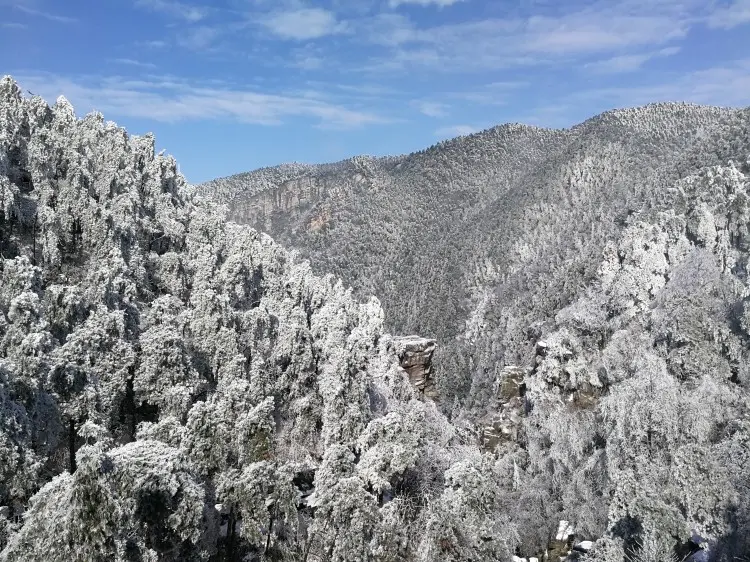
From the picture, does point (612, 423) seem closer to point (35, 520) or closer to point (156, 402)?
point (156, 402)

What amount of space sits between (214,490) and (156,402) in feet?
17.0

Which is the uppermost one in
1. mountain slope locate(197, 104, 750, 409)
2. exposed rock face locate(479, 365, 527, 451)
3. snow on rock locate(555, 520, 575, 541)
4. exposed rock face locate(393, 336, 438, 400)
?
mountain slope locate(197, 104, 750, 409)

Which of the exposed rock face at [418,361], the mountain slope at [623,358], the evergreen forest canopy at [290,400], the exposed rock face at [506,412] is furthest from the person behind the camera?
the exposed rock face at [506,412]

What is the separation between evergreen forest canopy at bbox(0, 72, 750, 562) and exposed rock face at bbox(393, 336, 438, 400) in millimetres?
11729

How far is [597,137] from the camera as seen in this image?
7623 inches

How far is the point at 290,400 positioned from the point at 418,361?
34.2 metres

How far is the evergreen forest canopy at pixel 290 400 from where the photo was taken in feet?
58.9

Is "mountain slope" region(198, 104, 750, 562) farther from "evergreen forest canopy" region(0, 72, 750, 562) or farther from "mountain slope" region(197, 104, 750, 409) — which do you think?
"mountain slope" region(197, 104, 750, 409)

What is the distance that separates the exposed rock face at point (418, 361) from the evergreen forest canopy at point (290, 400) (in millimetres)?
11729

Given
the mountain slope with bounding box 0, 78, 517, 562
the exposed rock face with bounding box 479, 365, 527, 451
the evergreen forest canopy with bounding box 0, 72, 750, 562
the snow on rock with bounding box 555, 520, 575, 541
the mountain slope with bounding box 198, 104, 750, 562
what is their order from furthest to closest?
the exposed rock face with bounding box 479, 365, 527, 451
the snow on rock with bounding box 555, 520, 575, 541
the mountain slope with bounding box 198, 104, 750, 562
the evergreen forest canopy with bounding box 0, 72, 750, 562
the mountain slope with bounding box 0, 78, 517, 562

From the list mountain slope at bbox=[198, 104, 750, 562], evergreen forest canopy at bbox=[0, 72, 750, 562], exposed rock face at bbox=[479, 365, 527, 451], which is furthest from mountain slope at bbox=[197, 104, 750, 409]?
evergreen forest canopy at bbox=[0, 72, 750, 562]

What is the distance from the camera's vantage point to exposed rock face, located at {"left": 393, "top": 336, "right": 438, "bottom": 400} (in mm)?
62438

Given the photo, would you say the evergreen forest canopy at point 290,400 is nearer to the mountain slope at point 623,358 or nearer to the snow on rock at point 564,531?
the mountain slope at point 623,358

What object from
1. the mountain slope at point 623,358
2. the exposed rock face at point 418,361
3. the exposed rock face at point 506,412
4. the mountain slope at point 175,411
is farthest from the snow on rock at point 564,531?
the exposed rock face at point 506,412
